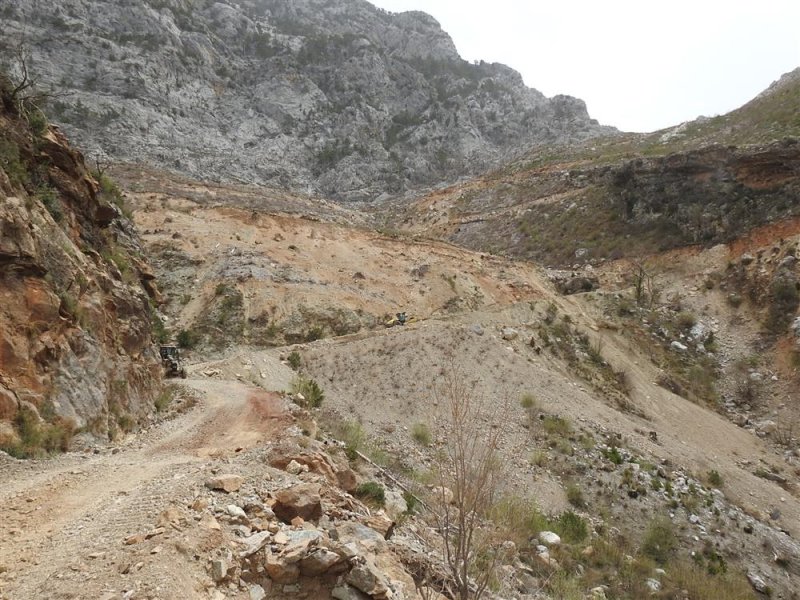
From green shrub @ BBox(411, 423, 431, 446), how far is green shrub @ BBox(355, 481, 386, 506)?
552 centimetres

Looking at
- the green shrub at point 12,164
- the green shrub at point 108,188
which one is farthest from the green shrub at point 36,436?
the green shrub at point 108,188

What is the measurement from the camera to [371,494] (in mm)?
8227

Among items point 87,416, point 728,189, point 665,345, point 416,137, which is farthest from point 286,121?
point 87,416

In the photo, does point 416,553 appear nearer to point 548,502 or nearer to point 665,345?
point 548,502

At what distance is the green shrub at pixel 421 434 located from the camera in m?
13.8

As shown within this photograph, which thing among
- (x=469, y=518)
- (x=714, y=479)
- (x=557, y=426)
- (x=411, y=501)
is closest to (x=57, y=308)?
(x=411, y=501)

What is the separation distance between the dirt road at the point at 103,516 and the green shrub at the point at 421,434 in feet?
17.4

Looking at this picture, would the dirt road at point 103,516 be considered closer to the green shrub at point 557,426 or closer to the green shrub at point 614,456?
the green shrub at point 557,426

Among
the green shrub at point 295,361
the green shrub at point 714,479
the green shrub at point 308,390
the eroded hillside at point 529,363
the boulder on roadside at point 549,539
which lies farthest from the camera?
the green shrub at point 295,361

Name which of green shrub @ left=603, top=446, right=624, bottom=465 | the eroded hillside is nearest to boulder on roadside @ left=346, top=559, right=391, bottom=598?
the eroded hillside

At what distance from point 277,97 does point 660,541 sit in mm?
72035

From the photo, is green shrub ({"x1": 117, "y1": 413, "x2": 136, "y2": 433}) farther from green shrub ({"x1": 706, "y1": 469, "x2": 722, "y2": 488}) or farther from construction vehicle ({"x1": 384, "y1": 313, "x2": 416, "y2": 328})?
green shrub ({"x1": 706, "y1": 469, "x2": 722, "y2": 488})

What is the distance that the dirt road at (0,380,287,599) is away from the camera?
13.3 feet

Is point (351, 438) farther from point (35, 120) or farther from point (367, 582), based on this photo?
point (35, 120)
